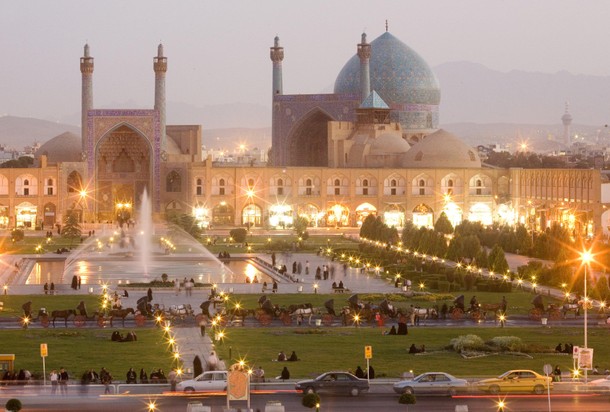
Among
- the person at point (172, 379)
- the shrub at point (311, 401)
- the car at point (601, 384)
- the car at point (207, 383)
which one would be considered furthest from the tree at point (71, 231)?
the shrub at point (311, 401)

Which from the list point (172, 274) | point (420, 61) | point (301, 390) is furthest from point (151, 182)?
point (301, 390)

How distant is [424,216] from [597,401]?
56.8m

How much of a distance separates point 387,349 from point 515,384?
6.11m

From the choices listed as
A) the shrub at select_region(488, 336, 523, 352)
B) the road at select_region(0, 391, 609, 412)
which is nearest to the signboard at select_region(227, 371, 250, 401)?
the road at select_region(0, 391, 609, 412)

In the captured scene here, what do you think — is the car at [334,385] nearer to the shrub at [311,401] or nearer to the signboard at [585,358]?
the shrub at [311,401]

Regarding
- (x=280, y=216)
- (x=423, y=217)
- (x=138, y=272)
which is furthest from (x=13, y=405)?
(x=423, y=217)

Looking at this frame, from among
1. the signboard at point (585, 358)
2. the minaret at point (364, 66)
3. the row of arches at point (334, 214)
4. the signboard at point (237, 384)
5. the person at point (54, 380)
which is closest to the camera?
the signboard at point (237, 384)

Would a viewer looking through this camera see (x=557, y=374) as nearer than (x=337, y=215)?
Yes

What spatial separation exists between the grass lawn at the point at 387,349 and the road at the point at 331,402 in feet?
7.74

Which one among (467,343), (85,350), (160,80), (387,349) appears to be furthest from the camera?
(160,80)

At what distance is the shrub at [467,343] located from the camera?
3003cm

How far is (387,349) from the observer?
30.7m

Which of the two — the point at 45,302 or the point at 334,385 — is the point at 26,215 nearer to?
the point at 45,302

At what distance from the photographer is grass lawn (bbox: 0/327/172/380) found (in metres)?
27.9
